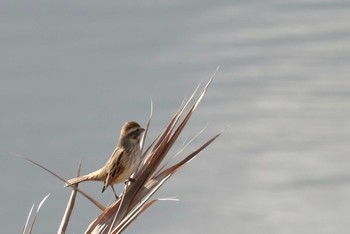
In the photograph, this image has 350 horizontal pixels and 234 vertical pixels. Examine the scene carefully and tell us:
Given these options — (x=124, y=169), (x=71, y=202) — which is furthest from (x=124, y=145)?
(x=71, y=202)

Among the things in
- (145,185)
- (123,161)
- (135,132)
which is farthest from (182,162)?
(135,132)

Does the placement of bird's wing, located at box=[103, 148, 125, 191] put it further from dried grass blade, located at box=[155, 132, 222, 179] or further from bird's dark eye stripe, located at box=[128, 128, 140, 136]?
dried grass blade, located at box=[155, 132, 222, 179]

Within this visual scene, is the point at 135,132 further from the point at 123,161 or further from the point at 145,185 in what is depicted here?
the point at 145,185

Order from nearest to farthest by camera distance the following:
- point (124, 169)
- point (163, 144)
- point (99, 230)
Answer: point (99, 230), point (163, 144), point (124, 169)

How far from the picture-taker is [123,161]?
337 centimetres

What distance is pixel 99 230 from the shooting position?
1811 millimetres

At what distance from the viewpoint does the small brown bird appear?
10.8 ft

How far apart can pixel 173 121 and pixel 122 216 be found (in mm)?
350

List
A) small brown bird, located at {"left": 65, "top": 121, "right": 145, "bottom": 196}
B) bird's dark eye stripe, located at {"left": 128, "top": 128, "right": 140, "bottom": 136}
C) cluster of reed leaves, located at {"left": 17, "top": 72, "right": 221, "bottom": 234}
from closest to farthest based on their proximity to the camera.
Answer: cluster of reed leaves, located at {"left": 17, "top": 72, "right": 221, "bottom": 234}, small brown bird, located at {"left": 65, "top": 121, "right": 145, "bottom": 196}, bird's dark eye stripe, located at {"left": 128, "top": 128, "right": 140, "bottom": 136}

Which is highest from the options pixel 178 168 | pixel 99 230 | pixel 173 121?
pixel 173 121

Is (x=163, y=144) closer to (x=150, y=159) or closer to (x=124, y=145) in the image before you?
(x=150, y=159)

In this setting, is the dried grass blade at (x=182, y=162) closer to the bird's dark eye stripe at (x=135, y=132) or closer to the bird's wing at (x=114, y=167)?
the bird's wing at (x=114, y=167)

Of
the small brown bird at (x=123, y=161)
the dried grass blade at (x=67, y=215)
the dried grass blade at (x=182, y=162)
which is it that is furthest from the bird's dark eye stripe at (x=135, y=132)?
the dried grass blade at (x=182, y=162)

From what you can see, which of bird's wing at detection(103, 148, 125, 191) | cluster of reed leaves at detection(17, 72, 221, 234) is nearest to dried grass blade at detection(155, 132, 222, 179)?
cluster of reed leaves at detection(17, 72, 221, 234)
